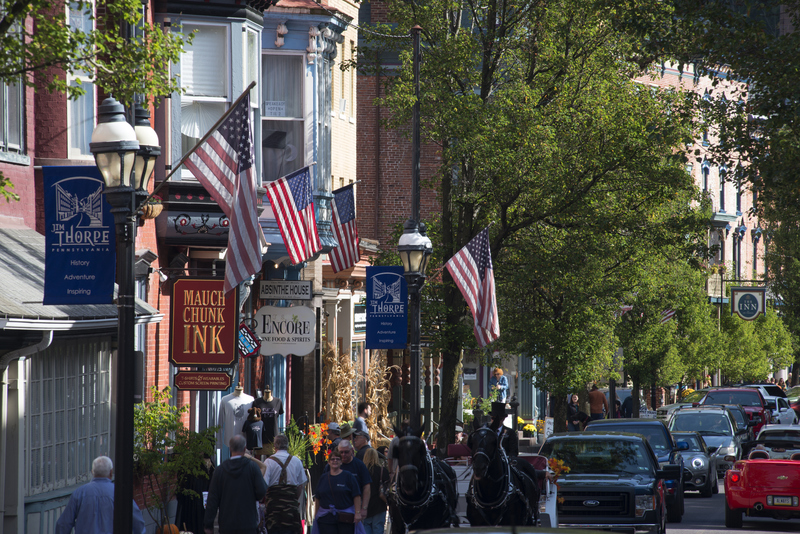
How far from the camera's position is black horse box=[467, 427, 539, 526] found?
12883mm

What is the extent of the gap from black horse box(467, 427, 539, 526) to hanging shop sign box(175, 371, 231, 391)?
457 centimetres

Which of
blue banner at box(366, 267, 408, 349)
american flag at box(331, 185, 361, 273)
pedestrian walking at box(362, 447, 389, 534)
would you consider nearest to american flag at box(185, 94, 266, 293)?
pedestrian walking at box(362, 447, 389, 534)

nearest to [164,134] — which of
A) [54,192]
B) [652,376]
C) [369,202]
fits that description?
[54,192]

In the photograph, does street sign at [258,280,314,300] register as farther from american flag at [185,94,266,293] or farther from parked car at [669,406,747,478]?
parked car at [669,406,747,478]

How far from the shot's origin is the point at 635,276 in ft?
86.7

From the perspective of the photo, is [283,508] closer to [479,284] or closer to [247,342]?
[247,342]

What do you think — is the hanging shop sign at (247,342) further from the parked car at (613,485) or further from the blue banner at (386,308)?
the parked car at (613,485)

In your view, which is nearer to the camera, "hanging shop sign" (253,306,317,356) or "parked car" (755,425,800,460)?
"parked car" (755,425,800,460)

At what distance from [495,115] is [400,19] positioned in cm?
414

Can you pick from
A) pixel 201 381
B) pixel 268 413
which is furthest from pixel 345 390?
pixel 201 381

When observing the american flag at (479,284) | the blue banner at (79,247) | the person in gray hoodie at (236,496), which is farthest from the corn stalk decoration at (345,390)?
the blue banner at (79,247)

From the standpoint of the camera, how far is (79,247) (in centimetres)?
1180

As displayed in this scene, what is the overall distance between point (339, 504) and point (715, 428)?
16.9 m

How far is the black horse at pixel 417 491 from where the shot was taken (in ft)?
41.5
